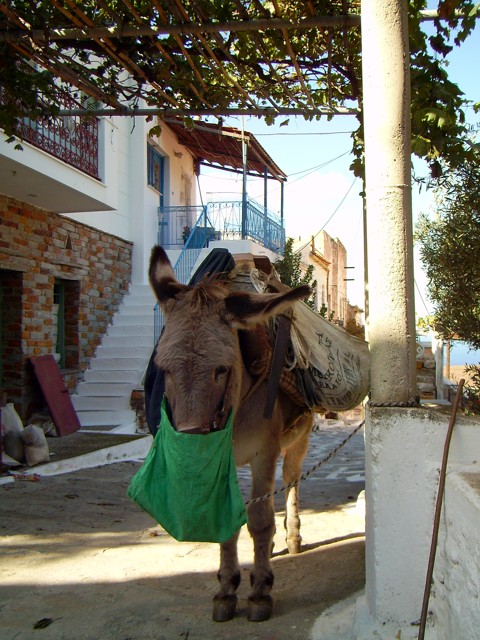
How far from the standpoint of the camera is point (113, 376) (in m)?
12.2

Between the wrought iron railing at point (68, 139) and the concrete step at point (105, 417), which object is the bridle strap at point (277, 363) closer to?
the wrought iron railing at point (68, 139)

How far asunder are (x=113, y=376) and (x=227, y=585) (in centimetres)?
890

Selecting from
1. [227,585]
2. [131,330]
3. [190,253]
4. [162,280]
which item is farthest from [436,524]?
[190,253]

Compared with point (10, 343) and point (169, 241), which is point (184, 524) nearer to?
point (10, 343)

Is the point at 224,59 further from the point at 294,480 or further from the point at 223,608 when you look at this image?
the point at 223,608

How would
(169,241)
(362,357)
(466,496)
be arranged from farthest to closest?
(169,241)
(362,357)
(466,496)

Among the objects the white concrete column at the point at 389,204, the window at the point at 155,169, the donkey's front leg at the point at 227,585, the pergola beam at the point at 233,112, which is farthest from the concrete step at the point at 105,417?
the white concrete column at the point at 389,204

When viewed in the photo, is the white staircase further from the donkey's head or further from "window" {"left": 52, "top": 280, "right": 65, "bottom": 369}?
the donkey's head

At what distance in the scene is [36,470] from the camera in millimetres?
7504

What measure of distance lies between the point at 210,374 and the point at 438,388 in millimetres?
9135

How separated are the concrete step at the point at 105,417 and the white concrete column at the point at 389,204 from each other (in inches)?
350

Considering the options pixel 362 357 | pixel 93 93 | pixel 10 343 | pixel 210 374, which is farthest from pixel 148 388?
pixel 10 343

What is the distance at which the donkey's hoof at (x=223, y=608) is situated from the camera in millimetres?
3547

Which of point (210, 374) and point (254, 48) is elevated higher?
point (254, 48)
